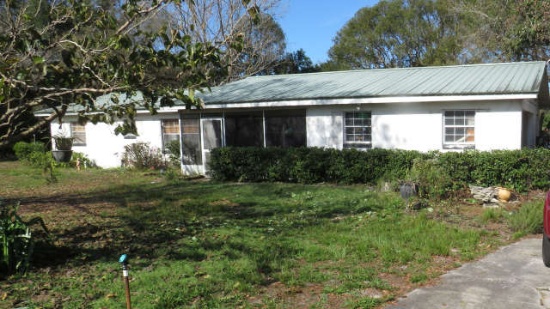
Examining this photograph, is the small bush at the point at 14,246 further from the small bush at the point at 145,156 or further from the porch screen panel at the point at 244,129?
the small bush at the point at 145,156

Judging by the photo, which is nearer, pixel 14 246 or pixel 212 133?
pixel 14 246

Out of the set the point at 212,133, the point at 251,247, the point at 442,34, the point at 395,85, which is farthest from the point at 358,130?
the point at 442,34

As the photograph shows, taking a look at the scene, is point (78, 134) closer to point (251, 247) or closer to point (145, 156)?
point (145, 156)

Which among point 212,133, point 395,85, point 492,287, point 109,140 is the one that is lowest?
point 492,287

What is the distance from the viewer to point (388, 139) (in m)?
14.1

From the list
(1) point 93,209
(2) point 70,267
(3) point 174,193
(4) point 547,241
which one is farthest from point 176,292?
(3) point 174,193

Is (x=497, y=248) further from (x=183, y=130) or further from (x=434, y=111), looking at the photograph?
(x=183, y=130)

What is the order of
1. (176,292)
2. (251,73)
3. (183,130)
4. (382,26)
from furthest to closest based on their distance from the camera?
(382,26), (251,73), (183,130), (176,292)

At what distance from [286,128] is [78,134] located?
10875 millimetres

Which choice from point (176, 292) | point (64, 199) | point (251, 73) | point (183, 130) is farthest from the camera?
point (251, 73)

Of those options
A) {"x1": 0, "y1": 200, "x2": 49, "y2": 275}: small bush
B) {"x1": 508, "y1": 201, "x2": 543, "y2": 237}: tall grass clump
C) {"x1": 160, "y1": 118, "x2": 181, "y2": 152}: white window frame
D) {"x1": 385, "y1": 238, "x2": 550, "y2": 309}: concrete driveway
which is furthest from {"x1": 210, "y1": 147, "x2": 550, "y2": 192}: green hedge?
{"x1": 0, "y1": 200, "x2": 49, "y2": 275}: small bush

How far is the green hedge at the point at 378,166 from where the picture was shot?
428 inches

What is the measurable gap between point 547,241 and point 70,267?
633 cm

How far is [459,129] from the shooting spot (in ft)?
43.4
